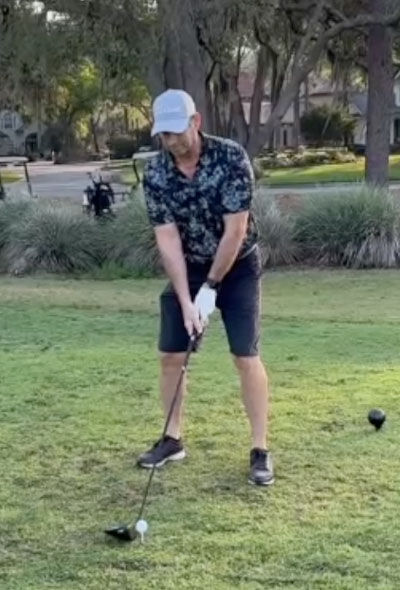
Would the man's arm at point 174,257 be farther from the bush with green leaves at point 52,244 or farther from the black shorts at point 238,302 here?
the bush with green leaves at point 52,244

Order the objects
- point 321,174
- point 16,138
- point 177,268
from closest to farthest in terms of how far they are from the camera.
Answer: point 177,268 → point 321,174 → point 16,138

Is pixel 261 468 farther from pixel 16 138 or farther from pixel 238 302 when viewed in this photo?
pixel 16 138

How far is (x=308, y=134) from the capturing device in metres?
56.8

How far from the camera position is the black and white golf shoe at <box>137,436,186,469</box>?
14.2 ft

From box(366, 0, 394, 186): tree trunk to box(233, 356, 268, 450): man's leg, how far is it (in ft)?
51.1

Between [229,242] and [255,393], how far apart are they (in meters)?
0.67

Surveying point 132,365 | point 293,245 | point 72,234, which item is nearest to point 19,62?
point 72,234

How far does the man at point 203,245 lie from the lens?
398 cm

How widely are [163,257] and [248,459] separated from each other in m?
0.98

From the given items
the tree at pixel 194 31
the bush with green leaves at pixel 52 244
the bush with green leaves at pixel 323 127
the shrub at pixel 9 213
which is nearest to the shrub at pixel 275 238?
the bush with green leaves at pixel 52 244

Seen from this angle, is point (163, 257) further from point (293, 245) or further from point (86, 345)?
point (293, 245)

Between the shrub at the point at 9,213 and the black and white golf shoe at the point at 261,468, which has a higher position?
the black and white golf shoe at the point at 261,468

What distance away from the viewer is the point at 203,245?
13.6 feet

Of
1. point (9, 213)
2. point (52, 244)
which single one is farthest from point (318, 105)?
point (52, 244)
